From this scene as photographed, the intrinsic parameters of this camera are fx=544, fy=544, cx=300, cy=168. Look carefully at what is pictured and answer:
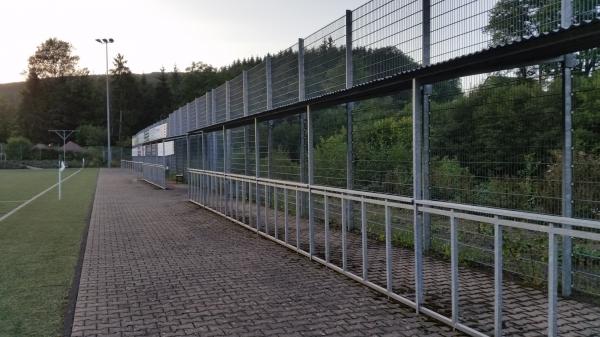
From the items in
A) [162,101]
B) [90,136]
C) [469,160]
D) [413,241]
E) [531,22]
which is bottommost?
[413,241]

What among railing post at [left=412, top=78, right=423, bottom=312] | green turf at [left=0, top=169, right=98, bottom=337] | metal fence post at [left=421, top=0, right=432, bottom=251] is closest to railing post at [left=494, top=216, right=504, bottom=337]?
railing post at [left=412, top=78, right=423, bottom=312]

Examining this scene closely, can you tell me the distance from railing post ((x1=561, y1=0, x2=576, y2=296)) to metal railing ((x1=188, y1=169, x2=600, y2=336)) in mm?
234

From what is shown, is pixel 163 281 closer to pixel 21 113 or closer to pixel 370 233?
pixel 370 233

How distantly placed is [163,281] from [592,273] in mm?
4436

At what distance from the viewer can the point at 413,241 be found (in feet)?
25.7

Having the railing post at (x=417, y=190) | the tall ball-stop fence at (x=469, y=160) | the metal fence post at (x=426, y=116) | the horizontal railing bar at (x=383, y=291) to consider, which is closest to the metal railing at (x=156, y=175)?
the tall ball-stop fence at (x=469, y=160)

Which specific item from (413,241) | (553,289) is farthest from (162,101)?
Result: (553,289)

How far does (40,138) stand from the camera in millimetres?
82250

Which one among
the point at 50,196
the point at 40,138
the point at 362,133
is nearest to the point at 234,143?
the point at 50,196

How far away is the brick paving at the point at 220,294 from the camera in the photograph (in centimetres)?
447

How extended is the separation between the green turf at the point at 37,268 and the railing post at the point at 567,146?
4562 millimetres

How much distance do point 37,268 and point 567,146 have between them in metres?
6.26

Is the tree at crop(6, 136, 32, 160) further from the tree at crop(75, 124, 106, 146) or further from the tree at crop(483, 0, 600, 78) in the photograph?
the tree at crop(483, 0, 600, 78)

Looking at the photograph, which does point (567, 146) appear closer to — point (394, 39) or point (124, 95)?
point (394, 39)
